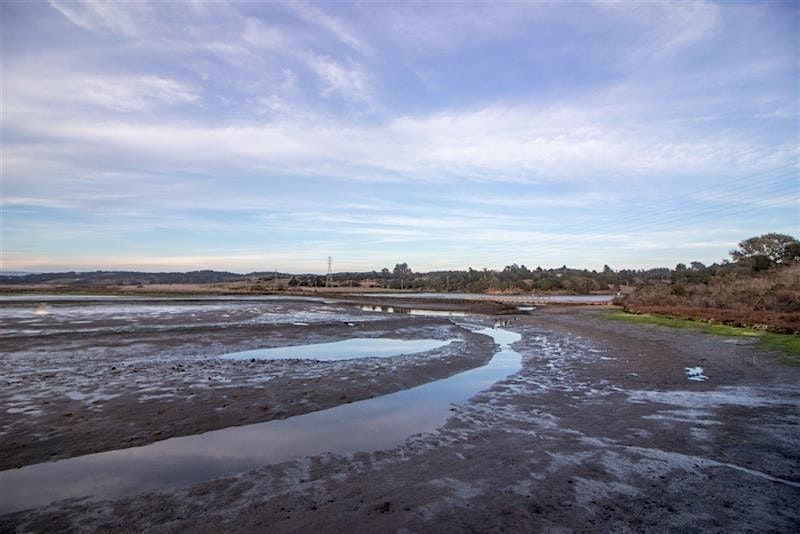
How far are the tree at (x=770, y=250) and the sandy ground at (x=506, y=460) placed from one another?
57.7 metres

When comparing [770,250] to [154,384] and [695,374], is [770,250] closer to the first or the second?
[695,374]

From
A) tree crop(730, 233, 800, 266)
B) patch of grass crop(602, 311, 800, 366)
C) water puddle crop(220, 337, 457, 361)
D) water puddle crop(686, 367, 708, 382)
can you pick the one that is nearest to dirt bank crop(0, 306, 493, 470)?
water puddle crop(220, 337, 457, 361)

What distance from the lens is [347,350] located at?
20.8 m

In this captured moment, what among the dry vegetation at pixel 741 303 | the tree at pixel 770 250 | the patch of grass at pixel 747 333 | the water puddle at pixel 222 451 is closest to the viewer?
the water puddle at pixel 222 451

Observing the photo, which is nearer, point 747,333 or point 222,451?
point 222,451

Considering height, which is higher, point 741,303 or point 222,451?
point 741,303

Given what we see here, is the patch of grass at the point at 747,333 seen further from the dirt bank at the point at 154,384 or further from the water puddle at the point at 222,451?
the water puddle at the point at 222,451

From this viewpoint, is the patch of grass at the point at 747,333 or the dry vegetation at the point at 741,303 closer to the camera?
the patch of grass at the point at 747,333

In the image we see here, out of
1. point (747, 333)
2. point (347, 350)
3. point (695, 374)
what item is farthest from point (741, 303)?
point (347, 350)

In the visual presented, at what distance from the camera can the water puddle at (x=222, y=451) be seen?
644 cm

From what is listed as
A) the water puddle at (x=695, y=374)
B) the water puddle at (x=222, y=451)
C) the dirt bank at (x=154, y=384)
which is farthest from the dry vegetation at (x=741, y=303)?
the water puddle at (x=222, y=451)

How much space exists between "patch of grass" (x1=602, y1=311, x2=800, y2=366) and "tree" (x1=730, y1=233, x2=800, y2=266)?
3693 centimetres

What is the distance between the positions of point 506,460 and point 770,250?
75584 mm

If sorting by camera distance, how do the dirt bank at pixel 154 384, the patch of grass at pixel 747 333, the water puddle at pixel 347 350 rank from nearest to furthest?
the dirt bank at pixel 154 384 → the patch of grass at pixel 747 333 → the water puddle at pixel 347 350
